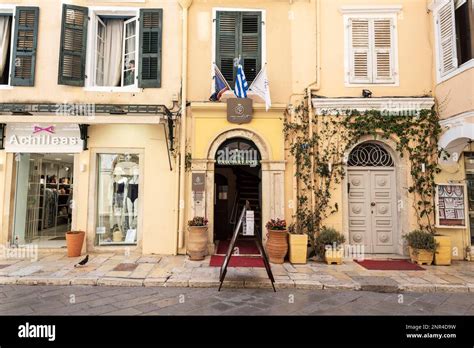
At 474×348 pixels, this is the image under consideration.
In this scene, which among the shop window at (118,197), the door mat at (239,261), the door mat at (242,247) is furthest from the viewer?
the shop window at (118,197)

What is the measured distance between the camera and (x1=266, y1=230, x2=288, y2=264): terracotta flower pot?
289 inches

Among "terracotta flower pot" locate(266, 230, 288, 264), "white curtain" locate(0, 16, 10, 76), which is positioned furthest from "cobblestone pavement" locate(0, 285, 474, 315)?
"white curtain" locate(0, 16, 10, 76)

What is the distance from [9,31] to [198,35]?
5.49 m

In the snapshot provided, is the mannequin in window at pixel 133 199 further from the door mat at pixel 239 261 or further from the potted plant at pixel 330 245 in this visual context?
the potted plant at pixel 330 245

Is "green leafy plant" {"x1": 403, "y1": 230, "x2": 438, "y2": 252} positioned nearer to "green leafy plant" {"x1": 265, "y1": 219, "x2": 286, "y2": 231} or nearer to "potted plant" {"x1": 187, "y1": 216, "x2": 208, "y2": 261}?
"green leafy plant" {"x1": 265, "y1": 219, "x2": 286, "y2": 231}

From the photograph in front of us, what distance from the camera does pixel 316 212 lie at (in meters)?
8.12

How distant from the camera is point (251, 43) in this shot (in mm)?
8734

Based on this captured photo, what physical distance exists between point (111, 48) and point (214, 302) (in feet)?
26.0

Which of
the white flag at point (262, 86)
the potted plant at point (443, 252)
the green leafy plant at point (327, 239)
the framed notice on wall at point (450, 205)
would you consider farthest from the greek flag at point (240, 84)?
the potted plant at point (443, 252)

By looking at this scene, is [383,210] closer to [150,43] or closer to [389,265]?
[389,265]

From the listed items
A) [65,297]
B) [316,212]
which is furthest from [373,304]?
[65,297]

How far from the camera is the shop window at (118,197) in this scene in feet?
28.1

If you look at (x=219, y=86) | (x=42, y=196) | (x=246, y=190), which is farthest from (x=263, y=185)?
(x=42, y=196)

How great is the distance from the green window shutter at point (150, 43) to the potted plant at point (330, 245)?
6.37m
